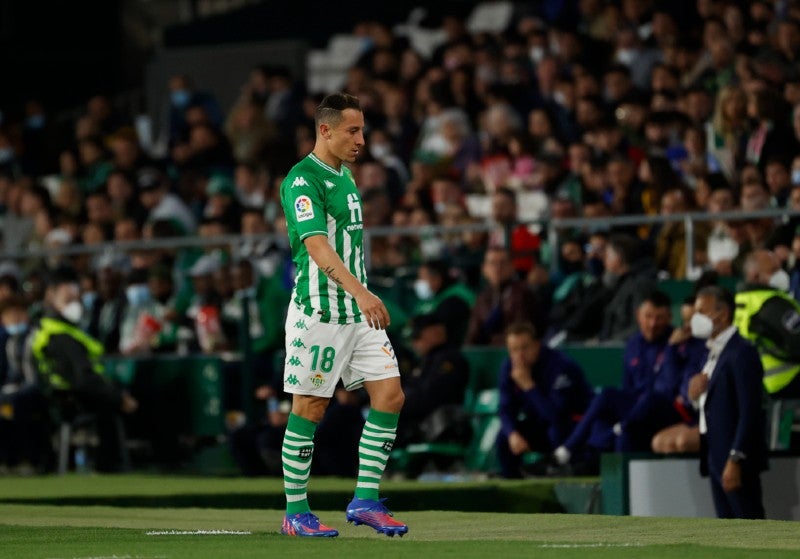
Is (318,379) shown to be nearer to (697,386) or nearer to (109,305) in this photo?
(697,386)

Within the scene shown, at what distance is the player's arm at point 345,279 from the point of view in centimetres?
805

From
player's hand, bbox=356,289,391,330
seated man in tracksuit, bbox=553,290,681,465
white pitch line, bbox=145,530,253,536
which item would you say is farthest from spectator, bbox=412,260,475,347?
player's hand, bbox=356,289,391,330

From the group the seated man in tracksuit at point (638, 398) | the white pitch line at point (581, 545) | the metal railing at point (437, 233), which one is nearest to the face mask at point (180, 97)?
the metal railing at point (437, 233)

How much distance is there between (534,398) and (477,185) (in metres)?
3.80

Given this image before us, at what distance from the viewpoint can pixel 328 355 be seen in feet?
27.8

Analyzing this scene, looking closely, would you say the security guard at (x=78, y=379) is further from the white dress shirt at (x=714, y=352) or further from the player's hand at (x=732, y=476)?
the player's hand at (x=732, y=476)

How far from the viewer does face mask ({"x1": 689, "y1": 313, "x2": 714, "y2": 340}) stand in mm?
12477

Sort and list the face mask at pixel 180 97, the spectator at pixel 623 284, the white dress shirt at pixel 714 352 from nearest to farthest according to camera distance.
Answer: the white dress shirt at pixel 714 352, the spectator at pixel 623 284, the face mask at pixel 180 97

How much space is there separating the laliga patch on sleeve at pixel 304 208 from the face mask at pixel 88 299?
32.3 ft

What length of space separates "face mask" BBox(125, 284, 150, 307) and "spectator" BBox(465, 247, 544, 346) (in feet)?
12.6

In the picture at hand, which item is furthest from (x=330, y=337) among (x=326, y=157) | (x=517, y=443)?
(x=517, y=443)

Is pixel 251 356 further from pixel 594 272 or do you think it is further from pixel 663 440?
pixel 663 440

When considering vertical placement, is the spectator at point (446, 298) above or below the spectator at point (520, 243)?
below

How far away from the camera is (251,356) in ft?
53.3
